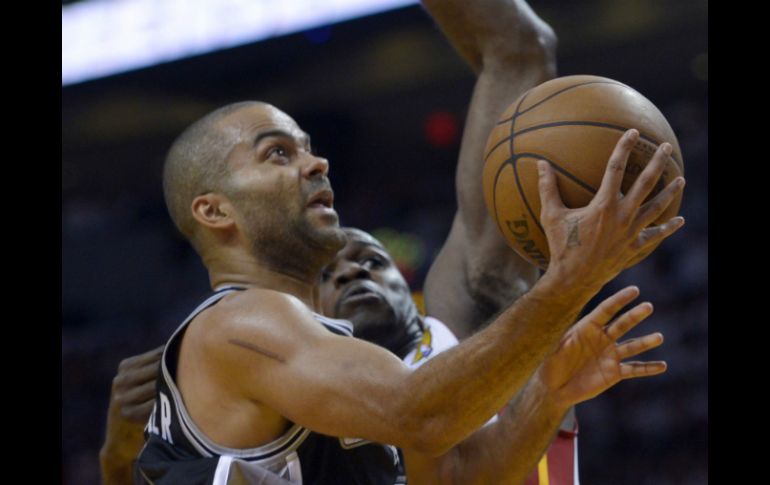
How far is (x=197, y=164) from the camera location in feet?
9.87

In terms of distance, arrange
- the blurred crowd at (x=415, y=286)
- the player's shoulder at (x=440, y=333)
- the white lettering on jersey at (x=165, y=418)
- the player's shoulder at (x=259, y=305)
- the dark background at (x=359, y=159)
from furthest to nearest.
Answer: the dark background at (x=359, y=159) → the blurred crowd at (x=415, y=286) → the player's shoulder at (x=440, y=333) → the white lettering on jersey at (x=165, y=418) → the player's shoulder at (x=259, y=305)

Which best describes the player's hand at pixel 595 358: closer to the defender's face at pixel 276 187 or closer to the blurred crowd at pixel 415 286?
the defender's face at pixel 276 187

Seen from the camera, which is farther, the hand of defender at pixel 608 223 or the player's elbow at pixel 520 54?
the player's elbow at pixel 520 54

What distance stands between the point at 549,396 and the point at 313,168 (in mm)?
901

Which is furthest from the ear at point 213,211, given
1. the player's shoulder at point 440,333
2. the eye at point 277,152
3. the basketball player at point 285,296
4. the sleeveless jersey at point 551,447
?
the player's shoulder at point 440,333

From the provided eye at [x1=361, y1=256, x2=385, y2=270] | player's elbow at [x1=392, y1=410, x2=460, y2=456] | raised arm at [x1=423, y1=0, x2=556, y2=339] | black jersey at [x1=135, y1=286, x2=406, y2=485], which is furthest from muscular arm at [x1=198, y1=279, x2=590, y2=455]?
eye at [x1=361, y1=256, x2=385, y2=270]

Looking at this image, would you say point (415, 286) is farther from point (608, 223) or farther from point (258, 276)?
point (608, 223)

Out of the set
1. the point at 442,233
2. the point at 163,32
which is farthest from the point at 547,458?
the point at 163,32

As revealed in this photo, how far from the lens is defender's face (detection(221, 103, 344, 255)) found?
2.89 metres

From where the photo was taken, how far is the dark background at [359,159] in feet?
27.4

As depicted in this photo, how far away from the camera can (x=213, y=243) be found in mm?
2990

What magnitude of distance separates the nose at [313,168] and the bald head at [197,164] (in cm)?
22
